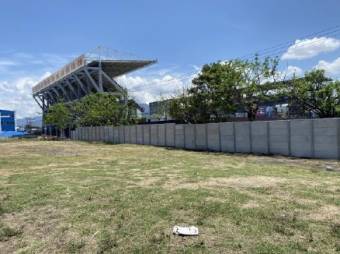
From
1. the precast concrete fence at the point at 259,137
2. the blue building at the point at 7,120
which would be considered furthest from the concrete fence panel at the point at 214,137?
the blue building at the point at 7,120

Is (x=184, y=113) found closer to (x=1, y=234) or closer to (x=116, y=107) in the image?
(x=116, y=107)

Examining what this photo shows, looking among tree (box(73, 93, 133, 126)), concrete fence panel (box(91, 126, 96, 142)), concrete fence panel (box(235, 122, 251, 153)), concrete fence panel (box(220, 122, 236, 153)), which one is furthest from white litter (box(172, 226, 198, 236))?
concrete fence panel (box(91, 126, 96, 142))

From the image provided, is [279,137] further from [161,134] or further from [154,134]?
[154,134]

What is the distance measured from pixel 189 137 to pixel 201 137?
1811mm

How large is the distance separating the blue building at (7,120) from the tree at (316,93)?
99.2m

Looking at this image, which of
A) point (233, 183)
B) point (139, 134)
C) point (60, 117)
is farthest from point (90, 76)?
point (233, 183)

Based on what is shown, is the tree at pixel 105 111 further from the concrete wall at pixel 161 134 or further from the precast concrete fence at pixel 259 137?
the concrete wall at pixel 161 134

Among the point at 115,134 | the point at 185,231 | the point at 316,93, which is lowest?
the point at 185,231

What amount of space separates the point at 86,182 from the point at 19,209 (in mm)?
3653

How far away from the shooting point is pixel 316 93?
23.7 m

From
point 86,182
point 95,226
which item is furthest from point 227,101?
point 95,226

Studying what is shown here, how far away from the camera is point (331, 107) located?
2322 cm

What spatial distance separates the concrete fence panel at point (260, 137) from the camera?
75.3 feet

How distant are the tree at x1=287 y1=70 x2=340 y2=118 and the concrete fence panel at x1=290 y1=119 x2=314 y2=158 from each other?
3.56 meters
